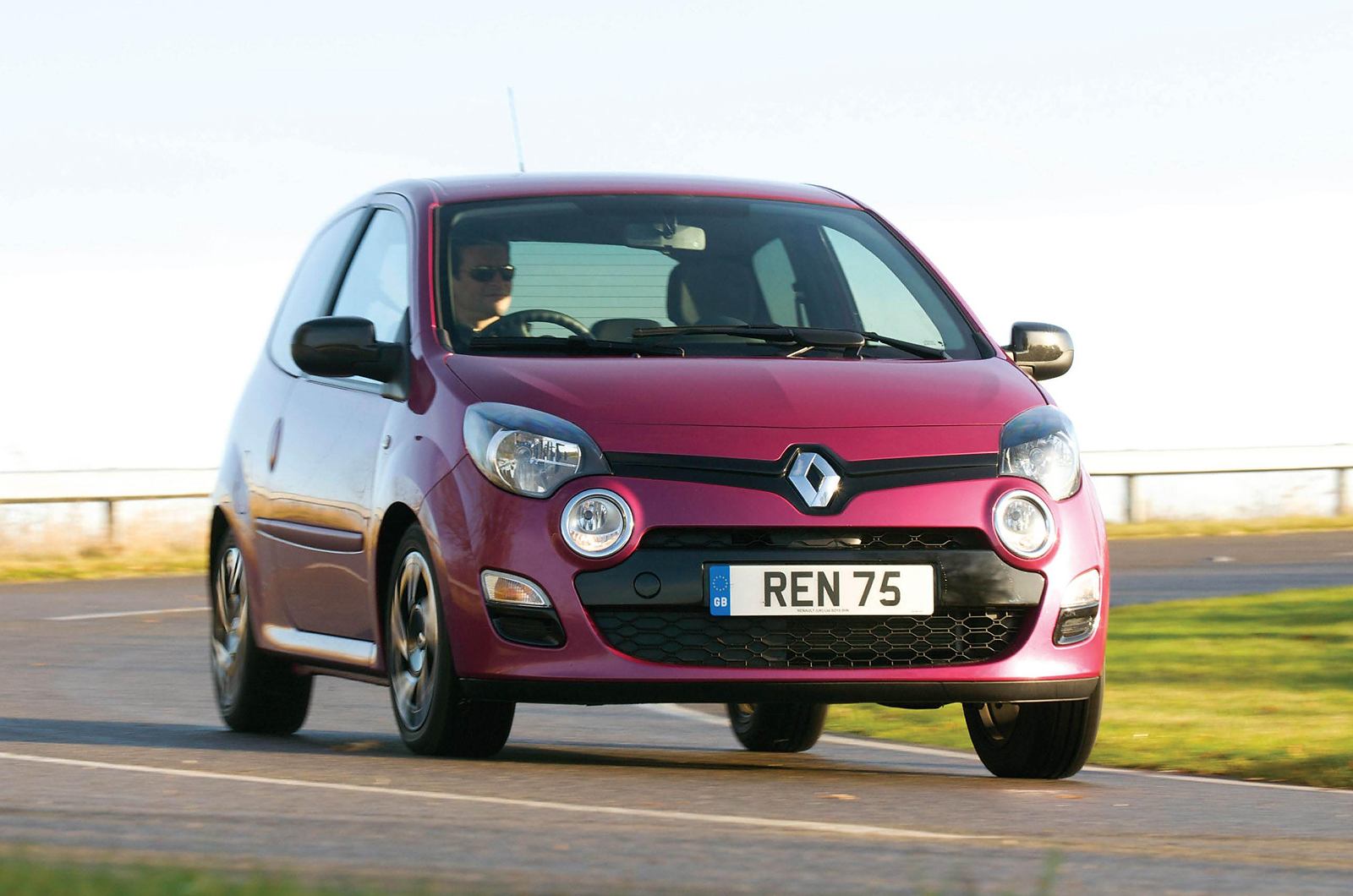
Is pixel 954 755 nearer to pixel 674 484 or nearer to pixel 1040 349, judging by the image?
pixel 1040 349

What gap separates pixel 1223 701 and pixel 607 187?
400cm

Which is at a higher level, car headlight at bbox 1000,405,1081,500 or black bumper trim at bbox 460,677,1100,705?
car headlight at bbox 1000,405,1081,500

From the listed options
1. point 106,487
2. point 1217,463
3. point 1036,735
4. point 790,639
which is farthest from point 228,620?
point 1217,463

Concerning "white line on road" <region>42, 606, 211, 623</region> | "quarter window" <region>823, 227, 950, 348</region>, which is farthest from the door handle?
"white line on road" <region>42, 606, 211, 623</region>

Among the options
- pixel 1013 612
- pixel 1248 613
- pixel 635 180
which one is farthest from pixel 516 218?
pixel 1248 613

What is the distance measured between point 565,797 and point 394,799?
1.40 feet

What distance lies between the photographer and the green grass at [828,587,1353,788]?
825 centimetres

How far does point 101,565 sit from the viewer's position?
70.3ft

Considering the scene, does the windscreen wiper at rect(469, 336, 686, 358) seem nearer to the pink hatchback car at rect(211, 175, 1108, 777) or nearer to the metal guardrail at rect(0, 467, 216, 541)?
the pink hatchback car at rect(211, 175, 1108, 777)

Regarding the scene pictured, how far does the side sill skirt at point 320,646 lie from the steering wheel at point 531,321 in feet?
3.24

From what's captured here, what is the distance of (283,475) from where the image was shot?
25.7ft

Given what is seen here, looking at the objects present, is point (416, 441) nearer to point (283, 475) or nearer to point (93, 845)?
point (283, 475)

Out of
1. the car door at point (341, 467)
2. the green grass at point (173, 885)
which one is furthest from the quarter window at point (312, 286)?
the green grass at point (173, 885)

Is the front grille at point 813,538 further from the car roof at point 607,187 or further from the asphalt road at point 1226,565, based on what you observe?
the asphalt road at point 1226,565
